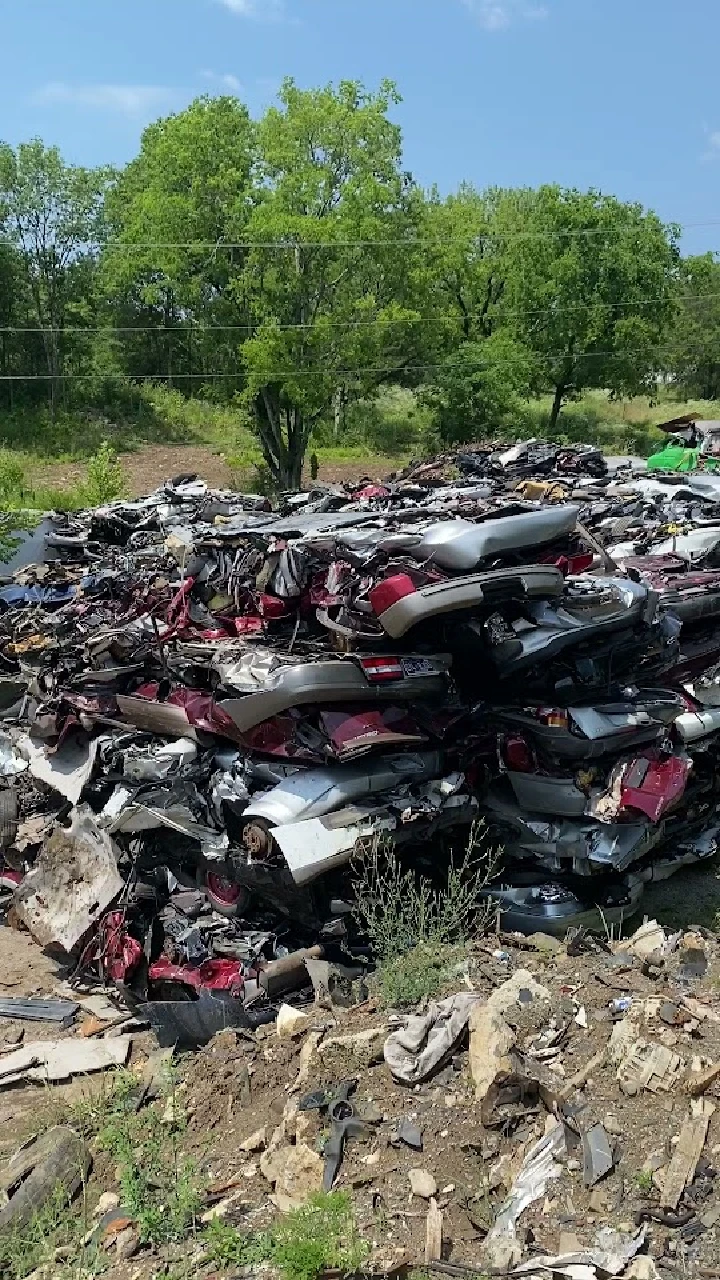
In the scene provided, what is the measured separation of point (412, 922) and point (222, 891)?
4.58 ft

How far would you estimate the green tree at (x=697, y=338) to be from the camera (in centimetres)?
4969

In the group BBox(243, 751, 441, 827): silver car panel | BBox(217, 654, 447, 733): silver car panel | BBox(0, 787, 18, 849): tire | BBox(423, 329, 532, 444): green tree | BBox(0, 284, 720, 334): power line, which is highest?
BBox(0, 284, 720, 334): power line

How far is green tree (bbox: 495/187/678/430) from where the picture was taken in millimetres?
34875

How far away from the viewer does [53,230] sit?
3384cm

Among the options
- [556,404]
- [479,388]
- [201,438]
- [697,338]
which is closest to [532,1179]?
[479,388]

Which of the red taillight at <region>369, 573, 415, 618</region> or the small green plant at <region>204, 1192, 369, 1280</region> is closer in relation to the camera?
the small green plant at <region>204, 1192, 369, 1280</region>

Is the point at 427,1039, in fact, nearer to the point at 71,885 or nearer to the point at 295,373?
the point at 71,885

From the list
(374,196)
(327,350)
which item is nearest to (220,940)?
(327,350)

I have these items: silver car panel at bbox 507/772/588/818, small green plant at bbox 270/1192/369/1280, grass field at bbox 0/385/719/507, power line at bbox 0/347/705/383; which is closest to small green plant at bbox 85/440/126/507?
grass field at bbox 0/385/719/507

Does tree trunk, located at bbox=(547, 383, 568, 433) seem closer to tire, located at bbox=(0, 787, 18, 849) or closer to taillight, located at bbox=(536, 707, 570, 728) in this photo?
tire, located at bbox=(0, 787, 18, 849)

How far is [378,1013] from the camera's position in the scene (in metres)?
4.55

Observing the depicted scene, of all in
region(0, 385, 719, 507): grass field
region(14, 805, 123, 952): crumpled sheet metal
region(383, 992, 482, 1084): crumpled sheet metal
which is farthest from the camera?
region(0, 385, 719, 507): grass field

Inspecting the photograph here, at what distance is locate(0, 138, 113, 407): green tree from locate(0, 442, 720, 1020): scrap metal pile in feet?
98.5

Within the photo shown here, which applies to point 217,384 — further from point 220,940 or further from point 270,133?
point 220,940
